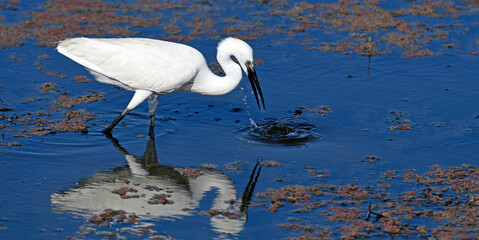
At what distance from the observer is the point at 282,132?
811 centimetres

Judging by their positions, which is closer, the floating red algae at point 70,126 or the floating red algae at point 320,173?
the floating red algae at point 320,173

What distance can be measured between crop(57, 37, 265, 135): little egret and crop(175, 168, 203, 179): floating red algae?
1.20m

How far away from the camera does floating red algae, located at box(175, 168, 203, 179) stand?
22.9ft

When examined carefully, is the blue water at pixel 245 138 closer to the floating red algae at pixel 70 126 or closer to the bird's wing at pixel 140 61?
the floating red algae at pixel 70 126

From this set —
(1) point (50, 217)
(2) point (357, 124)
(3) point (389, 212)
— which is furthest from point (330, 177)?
(1) point (50, 217)

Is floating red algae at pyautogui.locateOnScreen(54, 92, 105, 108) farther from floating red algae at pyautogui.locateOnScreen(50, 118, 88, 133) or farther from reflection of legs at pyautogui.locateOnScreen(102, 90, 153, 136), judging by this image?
reflection of legs at pyautogui.locateOnScreen(102, 90, 153, 136)

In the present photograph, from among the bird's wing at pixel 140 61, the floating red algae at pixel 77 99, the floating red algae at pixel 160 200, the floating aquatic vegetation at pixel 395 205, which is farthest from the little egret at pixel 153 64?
the floating aquatic vegetation at pixel 395 205

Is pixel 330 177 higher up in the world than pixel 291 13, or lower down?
lower down

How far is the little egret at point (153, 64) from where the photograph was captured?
25.9ft

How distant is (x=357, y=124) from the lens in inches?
331

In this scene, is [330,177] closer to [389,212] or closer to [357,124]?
[389,212]

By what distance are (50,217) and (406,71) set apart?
19.1 feet

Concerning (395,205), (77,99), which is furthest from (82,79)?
(395,205)

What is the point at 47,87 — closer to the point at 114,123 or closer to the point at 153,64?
the point at 114,123
